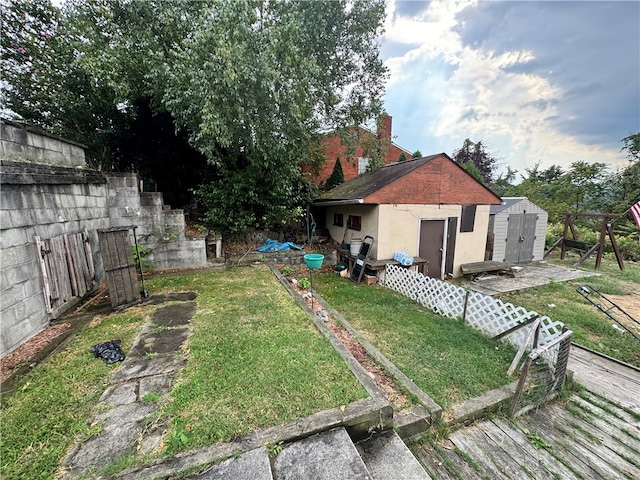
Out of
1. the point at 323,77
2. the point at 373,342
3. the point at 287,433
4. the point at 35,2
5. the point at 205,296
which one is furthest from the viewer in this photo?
the point at 323,77

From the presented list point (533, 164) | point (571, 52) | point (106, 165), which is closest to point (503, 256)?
point (571, 52)

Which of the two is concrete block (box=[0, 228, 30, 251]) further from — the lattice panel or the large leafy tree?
the lattice panel

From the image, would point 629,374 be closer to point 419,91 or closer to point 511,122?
point 419,91

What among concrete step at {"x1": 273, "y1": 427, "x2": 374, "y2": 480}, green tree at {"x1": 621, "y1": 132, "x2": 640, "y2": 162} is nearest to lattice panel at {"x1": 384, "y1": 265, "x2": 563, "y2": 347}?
concrete step at {"x1": 273, "y1": 427, "x2": 374, "y2": 480}

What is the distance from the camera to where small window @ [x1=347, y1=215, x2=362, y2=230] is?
27.7 feet

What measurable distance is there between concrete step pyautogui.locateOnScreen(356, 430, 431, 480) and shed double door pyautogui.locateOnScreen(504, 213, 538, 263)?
10418mm

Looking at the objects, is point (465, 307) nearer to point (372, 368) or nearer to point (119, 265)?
point (372, 368)

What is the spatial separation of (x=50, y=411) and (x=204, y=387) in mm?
1207

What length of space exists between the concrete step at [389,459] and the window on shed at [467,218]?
7.91m

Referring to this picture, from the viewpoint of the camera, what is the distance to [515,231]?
10023 millimetres

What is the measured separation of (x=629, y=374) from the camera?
12.0 ft

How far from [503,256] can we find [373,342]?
878 centimetres

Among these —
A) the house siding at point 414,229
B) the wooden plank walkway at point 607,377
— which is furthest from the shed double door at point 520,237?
the wooden plank walkway at point 607,377

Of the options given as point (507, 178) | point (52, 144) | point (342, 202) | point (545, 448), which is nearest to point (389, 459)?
point (545, 448)
